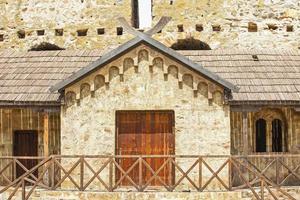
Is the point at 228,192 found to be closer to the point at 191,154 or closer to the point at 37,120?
the point at 191,154

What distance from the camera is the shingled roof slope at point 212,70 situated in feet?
49.3

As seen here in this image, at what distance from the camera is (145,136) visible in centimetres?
1494

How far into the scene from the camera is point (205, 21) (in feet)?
63.3

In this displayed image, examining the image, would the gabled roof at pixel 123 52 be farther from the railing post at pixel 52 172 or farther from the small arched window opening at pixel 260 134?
the small arched window opening at pixel 260 134

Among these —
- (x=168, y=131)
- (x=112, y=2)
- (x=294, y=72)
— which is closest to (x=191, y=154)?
(x=168, y=131)

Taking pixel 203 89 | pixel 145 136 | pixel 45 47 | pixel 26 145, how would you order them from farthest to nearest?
Result: pixel 45 47 → pixel 26 145 → pixel 145 136 → pixel 203 89

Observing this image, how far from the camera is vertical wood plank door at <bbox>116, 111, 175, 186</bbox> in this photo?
14875mm

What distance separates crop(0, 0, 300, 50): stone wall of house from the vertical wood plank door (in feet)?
16.9

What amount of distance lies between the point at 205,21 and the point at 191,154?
21.5ft

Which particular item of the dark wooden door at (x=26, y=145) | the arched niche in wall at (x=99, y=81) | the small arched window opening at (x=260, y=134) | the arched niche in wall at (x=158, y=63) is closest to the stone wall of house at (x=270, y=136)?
the small arched window opening at (x=260, y=134)

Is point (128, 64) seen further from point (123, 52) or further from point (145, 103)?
point (145, 103)

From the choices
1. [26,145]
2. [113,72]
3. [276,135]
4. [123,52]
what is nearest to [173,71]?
[123,52]

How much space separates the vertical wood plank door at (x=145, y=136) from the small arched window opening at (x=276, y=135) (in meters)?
3.79

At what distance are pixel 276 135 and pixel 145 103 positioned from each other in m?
4.70
